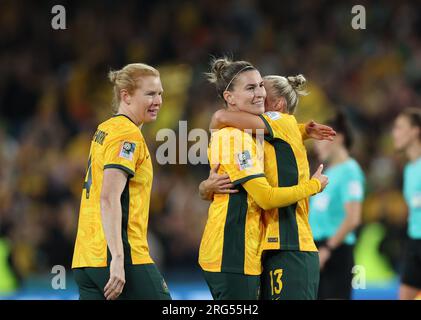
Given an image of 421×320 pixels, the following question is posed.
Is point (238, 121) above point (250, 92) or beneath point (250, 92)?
beneath

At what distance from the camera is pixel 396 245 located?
9680mm

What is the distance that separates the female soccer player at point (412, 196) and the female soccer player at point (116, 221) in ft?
10.1

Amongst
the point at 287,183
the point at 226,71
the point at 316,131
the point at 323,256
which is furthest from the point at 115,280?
the point at 323,256

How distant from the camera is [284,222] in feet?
14.6

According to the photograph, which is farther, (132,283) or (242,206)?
(242,206)

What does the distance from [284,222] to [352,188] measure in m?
2.22

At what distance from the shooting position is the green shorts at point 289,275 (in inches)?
172

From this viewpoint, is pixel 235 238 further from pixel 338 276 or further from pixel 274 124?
pixel 338 276

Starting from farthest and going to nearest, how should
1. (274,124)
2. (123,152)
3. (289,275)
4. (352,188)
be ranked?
(352,188) < (274,124) < (289,275) < (123,152)

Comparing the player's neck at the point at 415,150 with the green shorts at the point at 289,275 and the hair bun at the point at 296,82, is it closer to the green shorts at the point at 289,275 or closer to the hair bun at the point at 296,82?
the hair bun at the point at 296,82

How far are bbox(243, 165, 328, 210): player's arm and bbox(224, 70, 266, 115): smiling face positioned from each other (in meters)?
0.44

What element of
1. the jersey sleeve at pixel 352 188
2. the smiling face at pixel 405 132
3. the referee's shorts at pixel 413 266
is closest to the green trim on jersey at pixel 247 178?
the jersey sleeve at pixel 352 188

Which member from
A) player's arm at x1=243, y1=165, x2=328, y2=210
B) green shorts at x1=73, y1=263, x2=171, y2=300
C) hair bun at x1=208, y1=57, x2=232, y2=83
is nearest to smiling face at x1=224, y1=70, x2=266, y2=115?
hair bun at x1=208, y1=57, x2=232, y2=83

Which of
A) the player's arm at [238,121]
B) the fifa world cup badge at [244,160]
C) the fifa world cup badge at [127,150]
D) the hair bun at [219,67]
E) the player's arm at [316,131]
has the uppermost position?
the hair bun at [219,67]
